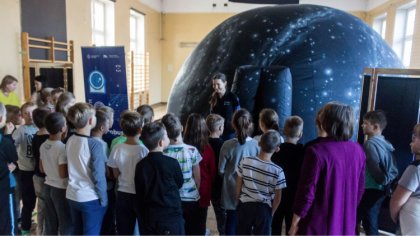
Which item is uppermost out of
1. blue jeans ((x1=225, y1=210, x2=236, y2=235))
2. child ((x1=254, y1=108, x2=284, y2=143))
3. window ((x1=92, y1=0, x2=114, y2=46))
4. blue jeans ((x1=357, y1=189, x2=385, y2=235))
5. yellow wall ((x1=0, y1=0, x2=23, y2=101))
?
window ((x1=92, y1=0, x2=114, y2=46))

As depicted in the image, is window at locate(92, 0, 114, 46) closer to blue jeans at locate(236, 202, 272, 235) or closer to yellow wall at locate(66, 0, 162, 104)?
yellow wall at locate(66, 0, 162, 104)

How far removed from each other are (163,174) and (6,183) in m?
1.43

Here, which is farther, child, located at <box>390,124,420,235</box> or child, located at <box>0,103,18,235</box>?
child, located at <box>0,103,18,235</box>

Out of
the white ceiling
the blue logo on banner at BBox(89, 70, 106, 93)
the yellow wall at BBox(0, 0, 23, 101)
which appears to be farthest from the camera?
the white ceiling

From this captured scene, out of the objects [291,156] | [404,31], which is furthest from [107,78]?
[404,31]

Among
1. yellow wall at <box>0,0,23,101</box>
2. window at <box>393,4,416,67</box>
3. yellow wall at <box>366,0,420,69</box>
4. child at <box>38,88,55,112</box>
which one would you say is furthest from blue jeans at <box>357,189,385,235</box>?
window at <box>393,4,416,67</box>

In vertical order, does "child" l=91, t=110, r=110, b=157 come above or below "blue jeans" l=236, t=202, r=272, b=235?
above

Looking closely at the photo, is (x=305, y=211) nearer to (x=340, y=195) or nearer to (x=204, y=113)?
(x=340, y=195)

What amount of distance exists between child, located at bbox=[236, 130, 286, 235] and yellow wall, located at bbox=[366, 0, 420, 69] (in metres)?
10.1

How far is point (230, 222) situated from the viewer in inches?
112

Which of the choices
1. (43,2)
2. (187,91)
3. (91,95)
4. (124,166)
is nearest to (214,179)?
(124,166)

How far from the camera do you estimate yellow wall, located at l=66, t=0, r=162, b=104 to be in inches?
337

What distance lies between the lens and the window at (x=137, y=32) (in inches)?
523

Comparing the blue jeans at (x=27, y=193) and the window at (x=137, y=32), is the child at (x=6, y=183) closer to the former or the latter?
the blue jeans at (x=27, y=193)
